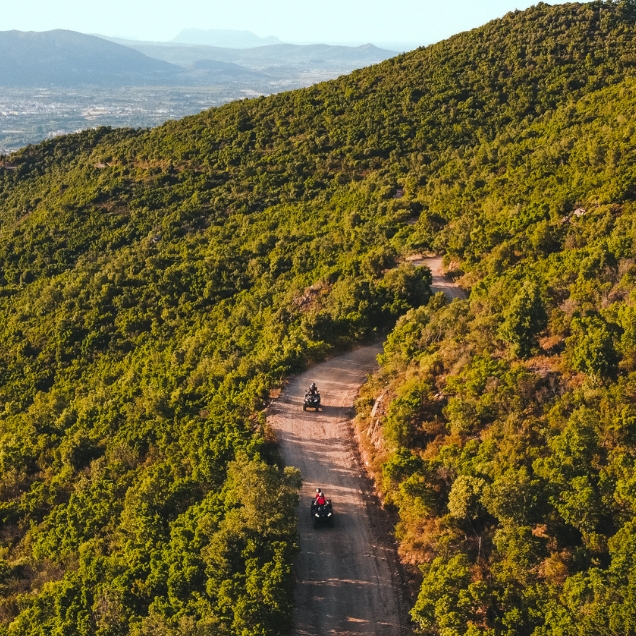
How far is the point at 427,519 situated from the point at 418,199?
109ft

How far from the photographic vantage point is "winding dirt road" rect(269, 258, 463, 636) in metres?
14.8

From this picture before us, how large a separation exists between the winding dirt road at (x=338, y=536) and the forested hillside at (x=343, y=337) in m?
1.18

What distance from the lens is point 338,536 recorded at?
56.9 ft

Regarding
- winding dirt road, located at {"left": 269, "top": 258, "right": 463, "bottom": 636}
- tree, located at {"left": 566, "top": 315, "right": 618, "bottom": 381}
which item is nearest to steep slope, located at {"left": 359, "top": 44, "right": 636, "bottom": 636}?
tree, located at {"left": 566, "top": 315, "right": 618, "bottom": 381}

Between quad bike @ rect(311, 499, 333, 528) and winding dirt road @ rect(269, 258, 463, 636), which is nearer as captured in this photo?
winding dirt road @ rect(269, 258, 463, 636)

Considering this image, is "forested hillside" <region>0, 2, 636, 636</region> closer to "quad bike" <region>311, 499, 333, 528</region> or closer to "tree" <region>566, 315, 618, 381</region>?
"tree" <region>566, 315, 618, 381</region>

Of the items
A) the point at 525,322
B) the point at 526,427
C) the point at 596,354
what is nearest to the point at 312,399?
the point at 525,322

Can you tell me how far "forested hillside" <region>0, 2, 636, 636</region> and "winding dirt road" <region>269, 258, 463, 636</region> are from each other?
118 cm

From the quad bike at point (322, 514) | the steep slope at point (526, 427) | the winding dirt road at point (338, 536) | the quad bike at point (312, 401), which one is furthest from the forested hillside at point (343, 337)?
the quad bike at point (312, 401)

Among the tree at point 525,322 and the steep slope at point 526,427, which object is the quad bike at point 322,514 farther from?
the tree at point 525,322

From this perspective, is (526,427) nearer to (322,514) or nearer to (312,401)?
(322,514)

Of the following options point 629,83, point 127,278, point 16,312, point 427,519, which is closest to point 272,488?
point 427,519

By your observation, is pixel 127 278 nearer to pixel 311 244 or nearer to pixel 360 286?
pixel 311 244

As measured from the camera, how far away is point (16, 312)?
45.4 metres
